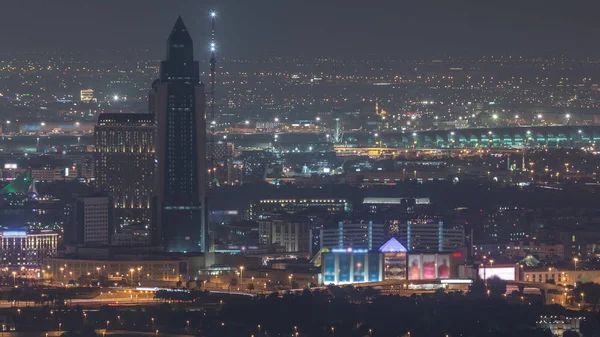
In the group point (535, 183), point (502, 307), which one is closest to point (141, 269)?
point (502, 307)

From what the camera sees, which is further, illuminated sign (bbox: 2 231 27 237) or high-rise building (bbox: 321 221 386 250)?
illuminated sign (bbox: 2 231 27 237)

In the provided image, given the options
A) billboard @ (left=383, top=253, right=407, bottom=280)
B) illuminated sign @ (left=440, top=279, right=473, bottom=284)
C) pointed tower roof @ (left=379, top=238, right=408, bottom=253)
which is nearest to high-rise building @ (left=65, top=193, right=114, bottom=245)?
pointed tower roof @ (left=379, top=238, right=408, bottom=253)

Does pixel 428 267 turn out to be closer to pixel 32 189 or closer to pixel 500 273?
pixel 500 273

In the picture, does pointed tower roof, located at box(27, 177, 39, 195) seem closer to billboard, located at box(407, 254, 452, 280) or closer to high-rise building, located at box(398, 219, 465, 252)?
high-rise building, located at box(398, 219, 465, 252)

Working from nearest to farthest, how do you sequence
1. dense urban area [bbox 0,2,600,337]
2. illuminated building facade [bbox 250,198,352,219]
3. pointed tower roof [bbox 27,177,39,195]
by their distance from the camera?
dense urban area [bbox 0,2,600,337] → illuminated building facade [bbox 250,198,352,219] → pointed tower roof [bbox 27,177,39,195]

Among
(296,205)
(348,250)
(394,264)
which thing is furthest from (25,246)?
(296,205)

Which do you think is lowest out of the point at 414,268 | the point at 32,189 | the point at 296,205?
the point at 414,268

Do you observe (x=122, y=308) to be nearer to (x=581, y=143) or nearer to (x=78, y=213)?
(x=78, y=213)
